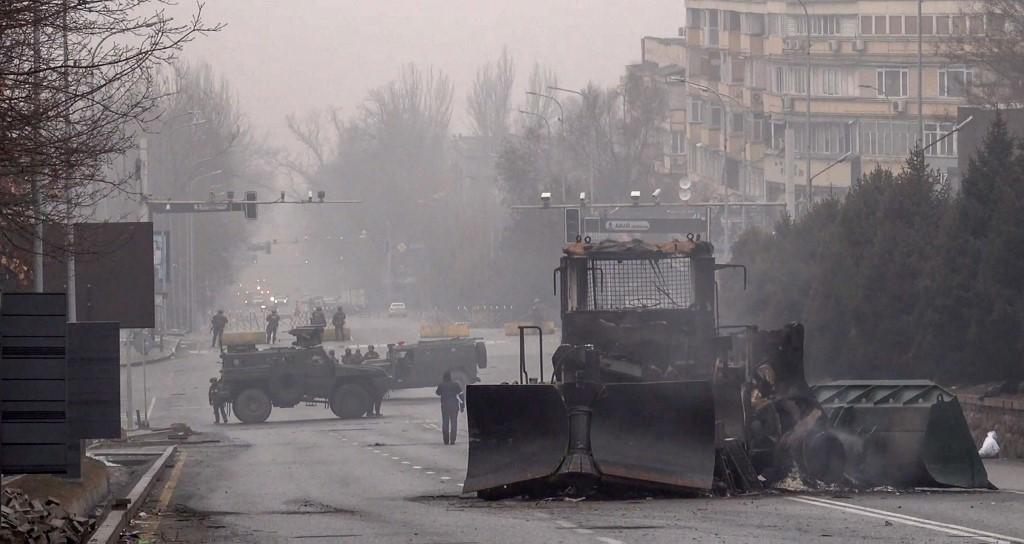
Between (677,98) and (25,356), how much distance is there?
104 m

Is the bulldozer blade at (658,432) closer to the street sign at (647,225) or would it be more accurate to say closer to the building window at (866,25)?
the street sign at (647,225)

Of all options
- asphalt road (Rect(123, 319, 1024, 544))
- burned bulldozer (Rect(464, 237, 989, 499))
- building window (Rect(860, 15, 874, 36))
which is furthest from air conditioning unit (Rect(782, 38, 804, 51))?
burned bulldozer (Rect(464, 237, 989, 499))

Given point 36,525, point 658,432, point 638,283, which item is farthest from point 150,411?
point 36,525

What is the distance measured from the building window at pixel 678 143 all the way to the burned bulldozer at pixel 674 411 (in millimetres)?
93229

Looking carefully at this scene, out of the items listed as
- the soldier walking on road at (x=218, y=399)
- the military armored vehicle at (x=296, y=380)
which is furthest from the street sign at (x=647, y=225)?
the soldier walking on road at (x=218, y=399)

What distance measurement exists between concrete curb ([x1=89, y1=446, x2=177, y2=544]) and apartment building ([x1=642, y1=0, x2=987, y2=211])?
54.5 m

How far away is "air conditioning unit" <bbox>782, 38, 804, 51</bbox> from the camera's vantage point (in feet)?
281

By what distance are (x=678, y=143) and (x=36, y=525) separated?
103860 mm

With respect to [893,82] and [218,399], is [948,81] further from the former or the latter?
[218,399]

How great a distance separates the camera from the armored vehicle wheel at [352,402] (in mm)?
44938

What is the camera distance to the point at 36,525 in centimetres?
1538

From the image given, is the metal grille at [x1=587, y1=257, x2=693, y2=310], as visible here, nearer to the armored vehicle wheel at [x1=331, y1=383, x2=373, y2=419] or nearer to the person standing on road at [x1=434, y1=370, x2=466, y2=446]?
the person standing on road at [x1=434, y1=370, x2=466, y2=446]

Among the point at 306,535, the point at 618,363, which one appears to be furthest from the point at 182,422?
the point at 306,535

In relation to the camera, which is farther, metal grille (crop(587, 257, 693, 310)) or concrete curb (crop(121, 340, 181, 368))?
concrete curb (crop(121, 340, 181, 368))
